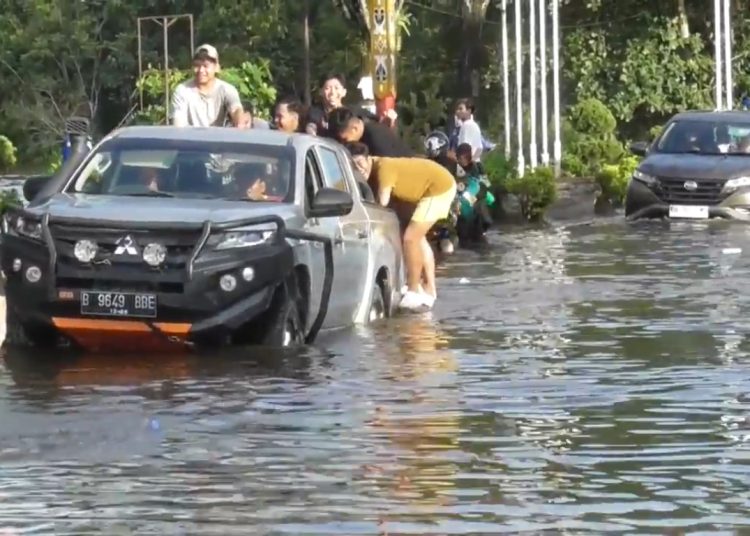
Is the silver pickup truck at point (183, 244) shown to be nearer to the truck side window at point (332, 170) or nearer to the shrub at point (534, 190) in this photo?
the truck side window at point (332, 170)

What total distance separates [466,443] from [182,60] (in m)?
50.0

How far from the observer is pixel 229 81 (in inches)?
1690

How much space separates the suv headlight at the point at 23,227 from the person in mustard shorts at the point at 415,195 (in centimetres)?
411

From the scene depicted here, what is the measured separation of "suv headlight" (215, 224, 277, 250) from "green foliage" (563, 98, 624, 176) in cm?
2246

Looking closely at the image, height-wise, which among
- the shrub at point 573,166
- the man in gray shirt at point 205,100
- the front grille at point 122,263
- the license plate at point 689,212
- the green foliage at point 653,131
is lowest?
the license plate at point 689,212

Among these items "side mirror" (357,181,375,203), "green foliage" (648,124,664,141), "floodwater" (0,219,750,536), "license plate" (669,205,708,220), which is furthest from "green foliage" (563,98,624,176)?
"side mirror" (357,181,375,203)

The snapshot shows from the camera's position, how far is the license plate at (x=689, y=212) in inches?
1121

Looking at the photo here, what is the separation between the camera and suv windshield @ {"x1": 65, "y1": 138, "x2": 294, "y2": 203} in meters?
14.2

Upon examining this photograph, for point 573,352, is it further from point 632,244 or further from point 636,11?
point 636,11

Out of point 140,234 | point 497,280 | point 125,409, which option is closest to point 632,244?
point 497,280

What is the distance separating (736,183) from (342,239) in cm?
1452

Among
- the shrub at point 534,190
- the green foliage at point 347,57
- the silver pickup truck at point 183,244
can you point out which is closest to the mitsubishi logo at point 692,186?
the shrub at point 534,190

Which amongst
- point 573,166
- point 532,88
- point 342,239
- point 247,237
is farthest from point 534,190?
point 247,237

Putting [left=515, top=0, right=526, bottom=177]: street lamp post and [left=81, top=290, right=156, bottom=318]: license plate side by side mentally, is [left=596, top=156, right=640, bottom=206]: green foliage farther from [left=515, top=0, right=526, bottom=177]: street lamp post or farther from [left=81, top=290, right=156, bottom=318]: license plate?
[left=81, top=290, right=156, bottom=318]: license plate
